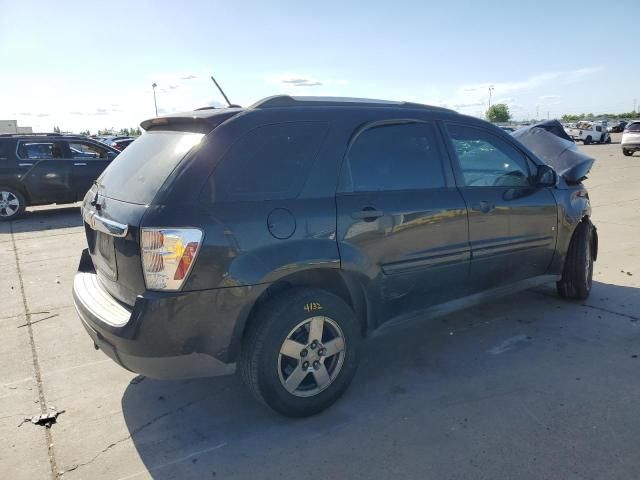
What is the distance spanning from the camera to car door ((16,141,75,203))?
1083 centimetres

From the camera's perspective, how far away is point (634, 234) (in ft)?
25.3

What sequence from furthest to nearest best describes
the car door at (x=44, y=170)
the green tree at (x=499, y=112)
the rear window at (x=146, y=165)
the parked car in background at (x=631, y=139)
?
the green tree at (x=499, y=112), the parked car in background at (x=631, y=139), the car door at (x=44, y=170), the rear window at (x=146, y=165)

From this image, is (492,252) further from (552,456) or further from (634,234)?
(634,234)

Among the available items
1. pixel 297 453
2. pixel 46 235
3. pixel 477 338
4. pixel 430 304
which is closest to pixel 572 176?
pixel 477 338

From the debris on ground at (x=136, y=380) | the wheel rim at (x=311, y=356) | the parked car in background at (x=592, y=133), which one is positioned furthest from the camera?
the parked car in background at (x=592, y=133)

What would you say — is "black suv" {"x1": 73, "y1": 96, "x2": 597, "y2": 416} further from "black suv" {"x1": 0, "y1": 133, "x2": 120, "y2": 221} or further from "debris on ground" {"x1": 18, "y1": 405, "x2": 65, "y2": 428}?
"black suv" {"x1": 0, "y1": 133, "x2": 120, "y2": 221}

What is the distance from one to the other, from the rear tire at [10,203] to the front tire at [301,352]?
10032 millimetres

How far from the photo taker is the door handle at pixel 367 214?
3.10 m

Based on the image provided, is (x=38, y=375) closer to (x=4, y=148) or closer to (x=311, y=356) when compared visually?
(x=311, y=356)

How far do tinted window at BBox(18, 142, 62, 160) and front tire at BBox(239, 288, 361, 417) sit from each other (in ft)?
33.5

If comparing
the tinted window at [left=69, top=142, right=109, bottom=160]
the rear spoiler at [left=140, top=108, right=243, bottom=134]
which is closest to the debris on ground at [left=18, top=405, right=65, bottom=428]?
the rear spoiler at [left=140, top=108, right=243, bottom=134]

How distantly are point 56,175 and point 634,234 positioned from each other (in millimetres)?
11114

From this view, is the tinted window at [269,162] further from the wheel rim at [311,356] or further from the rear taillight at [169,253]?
the wheel rim at [311,356]

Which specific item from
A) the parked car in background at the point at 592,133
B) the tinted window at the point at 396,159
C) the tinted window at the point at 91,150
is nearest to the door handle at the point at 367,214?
the tinted window at the point at 396,159
